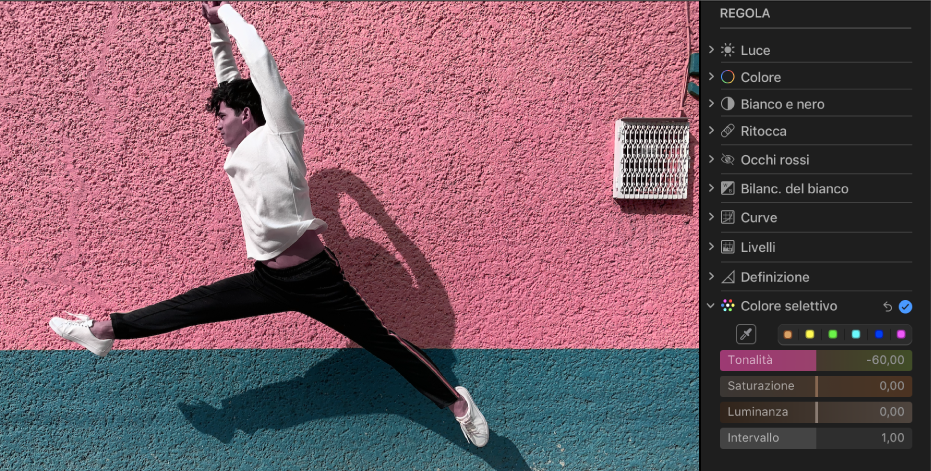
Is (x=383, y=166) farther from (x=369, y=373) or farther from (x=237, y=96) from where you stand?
(x=369, y=373)

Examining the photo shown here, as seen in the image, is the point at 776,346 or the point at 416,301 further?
the point at 416,301

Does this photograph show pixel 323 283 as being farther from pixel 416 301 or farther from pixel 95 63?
pixel 95 63

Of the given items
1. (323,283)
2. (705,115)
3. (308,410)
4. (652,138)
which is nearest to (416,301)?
(323,283)

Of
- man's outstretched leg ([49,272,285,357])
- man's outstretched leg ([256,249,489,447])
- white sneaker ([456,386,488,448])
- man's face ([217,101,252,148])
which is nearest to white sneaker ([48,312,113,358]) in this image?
man's outstretched leg ([49,272,285,357])

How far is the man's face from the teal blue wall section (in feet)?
3.69

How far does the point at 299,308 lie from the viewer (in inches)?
91.8

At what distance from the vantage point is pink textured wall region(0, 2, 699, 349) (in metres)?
2.67

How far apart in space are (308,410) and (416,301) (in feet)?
2.63

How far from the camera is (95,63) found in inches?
105

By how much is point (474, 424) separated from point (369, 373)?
0.62m

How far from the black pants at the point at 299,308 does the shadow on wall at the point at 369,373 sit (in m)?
0.33

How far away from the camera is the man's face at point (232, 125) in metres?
2.23

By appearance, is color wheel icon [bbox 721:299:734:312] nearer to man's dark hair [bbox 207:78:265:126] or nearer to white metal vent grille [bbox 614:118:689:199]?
white metal vent grille [bbox 614:118:689:199]

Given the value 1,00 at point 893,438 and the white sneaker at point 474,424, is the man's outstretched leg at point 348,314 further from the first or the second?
the value 1,00 at point 893,438
